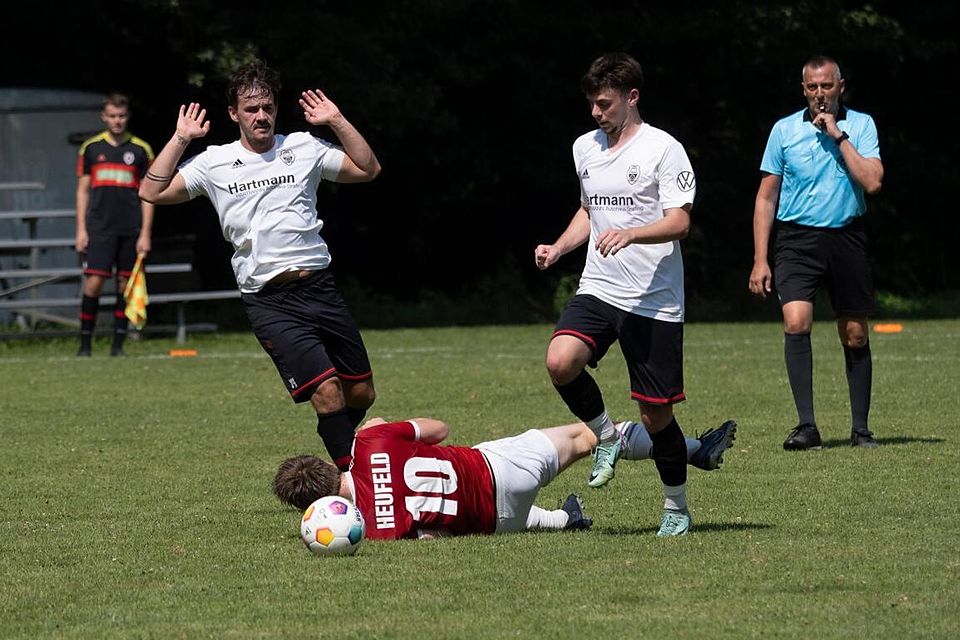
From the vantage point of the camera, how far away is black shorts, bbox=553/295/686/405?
7.11 meters

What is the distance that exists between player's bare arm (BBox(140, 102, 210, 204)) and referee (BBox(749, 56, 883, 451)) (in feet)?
11.6

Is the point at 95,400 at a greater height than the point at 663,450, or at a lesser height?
lesser

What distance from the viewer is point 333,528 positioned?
672 cm

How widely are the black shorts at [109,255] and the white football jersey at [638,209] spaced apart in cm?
1014

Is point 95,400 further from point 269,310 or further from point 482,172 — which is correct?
point 482,172

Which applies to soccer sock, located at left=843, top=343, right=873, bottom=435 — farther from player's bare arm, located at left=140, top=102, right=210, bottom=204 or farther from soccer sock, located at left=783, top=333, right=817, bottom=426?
player's bare arm, located at left=140, top=102, right=210, bottom=204

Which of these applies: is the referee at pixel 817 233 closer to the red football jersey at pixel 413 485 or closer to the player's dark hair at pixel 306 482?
the red football jersey at pixel 413 485

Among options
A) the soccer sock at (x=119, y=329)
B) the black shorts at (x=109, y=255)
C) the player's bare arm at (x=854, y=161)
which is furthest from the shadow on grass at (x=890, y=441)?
the soccer sock at (x=119, y=329)

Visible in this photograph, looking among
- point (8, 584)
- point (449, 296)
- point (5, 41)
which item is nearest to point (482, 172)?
point (449, 296)

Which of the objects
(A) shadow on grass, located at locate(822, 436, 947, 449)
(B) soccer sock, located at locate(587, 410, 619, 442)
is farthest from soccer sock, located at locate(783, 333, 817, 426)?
(B) soccer sock, located at locate(587, 410, 619, 442)

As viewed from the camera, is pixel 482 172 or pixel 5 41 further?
pixel 482 172

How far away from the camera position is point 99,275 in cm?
1673

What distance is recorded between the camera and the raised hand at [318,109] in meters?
8.03

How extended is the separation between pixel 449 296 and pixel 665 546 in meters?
20.5
